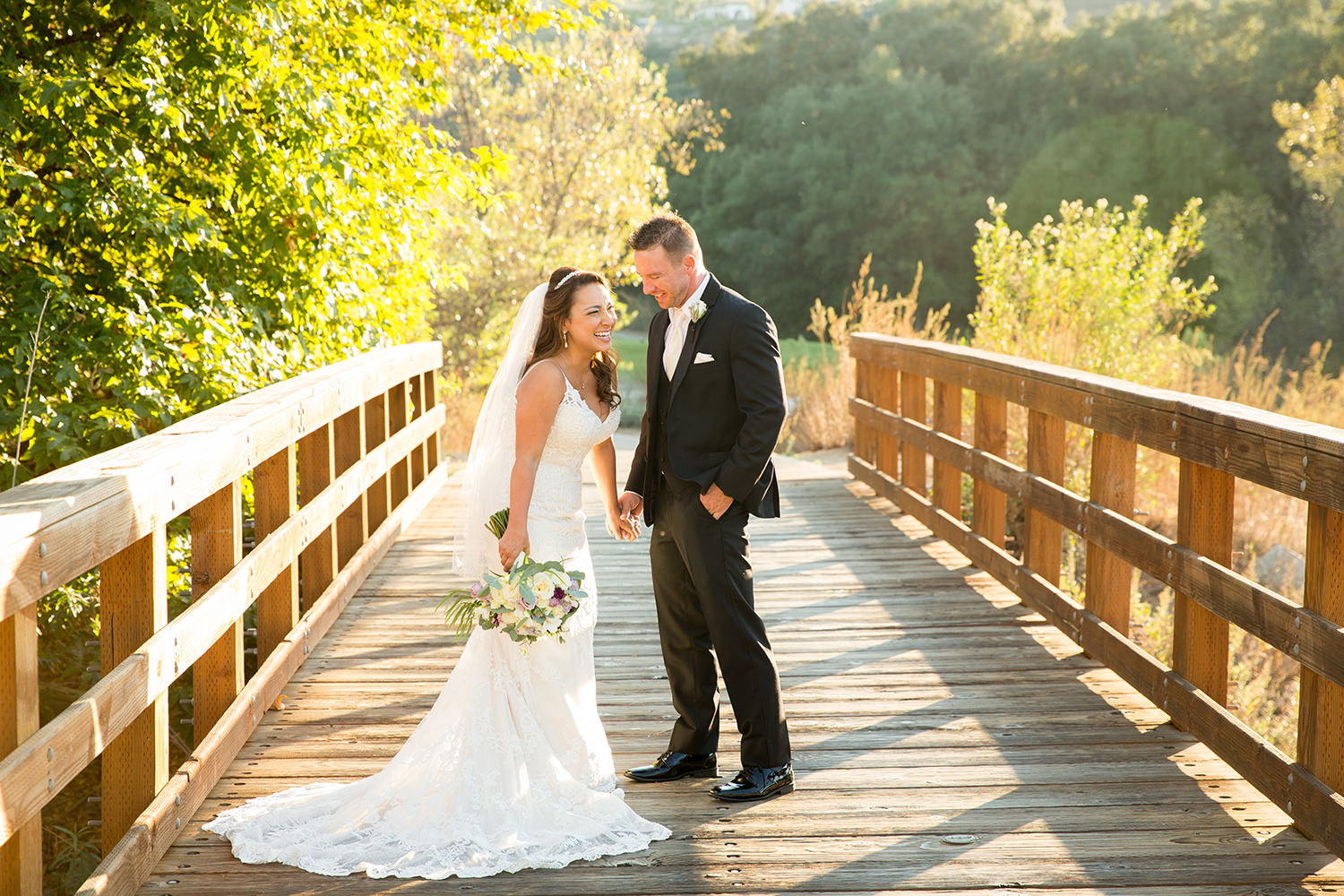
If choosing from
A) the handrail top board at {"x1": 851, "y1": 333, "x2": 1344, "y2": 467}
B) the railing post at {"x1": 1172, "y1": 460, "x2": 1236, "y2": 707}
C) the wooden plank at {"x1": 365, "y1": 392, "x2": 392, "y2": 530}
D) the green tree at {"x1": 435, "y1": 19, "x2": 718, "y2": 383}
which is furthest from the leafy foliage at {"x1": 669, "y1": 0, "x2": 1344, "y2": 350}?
the railing post at {"x1": 1172, "y1": 460, "x2": 1236, "y2": 707}

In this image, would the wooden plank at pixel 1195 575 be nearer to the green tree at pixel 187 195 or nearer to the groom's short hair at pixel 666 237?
the groom's short hair at pixel 666 237

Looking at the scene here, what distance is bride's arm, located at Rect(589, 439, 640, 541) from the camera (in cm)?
399

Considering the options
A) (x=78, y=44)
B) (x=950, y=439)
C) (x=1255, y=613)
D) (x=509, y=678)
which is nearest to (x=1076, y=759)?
(x=1255, y=613)

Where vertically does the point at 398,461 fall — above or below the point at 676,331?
below

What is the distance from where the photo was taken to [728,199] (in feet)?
130

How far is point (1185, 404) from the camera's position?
4070 mm

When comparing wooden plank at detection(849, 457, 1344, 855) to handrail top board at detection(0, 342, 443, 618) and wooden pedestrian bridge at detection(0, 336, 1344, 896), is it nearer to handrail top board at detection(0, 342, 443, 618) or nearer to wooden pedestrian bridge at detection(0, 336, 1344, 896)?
wooden pedestrian bridge at detection(0, 336, 1344, 896)

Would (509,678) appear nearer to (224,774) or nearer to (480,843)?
(480,843)

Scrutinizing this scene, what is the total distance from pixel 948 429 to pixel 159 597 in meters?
5.10

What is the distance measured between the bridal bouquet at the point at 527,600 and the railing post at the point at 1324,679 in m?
1.97

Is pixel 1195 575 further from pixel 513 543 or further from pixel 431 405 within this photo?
pixel 431 405

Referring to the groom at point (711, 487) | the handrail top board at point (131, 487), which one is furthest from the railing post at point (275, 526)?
the groom at point (711, 487)

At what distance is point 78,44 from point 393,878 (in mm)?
5196

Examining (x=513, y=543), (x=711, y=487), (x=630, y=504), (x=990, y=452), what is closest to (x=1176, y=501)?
(x=990, y=452)
